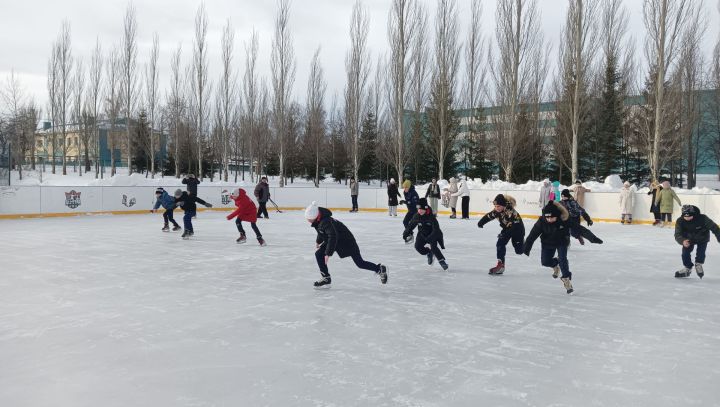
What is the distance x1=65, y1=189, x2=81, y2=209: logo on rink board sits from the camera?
1766cm

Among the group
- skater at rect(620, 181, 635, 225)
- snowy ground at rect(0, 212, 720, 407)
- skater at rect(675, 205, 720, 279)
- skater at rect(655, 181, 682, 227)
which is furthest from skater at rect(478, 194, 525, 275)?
skater at rect(620, 181, 635, 225)

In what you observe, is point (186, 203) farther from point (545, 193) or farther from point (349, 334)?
point (545, 193)

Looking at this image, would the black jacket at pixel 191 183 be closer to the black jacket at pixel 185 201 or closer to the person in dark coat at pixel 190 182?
the person in dark coat at pixel 190 182


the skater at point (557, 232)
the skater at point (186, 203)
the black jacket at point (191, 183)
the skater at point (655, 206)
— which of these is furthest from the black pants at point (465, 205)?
the skater at point (557, 232)

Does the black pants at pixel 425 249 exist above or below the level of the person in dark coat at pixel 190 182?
below

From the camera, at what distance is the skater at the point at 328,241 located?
5.98 m

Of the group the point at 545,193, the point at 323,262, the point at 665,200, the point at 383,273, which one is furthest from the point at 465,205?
the point at 323,262

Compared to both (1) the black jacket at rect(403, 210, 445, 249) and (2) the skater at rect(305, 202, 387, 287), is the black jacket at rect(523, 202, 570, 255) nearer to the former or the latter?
(1) the black jacket at rect(403, 210, 445, 249)

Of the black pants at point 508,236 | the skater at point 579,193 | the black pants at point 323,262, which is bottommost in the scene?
the black pants at point 323,262

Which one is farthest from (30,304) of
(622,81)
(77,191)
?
(622,81)

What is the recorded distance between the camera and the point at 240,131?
154 ft

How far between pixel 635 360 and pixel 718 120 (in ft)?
122

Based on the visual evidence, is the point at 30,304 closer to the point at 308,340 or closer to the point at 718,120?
the point at 308,340

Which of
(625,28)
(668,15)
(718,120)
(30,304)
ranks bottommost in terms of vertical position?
(30,304)
